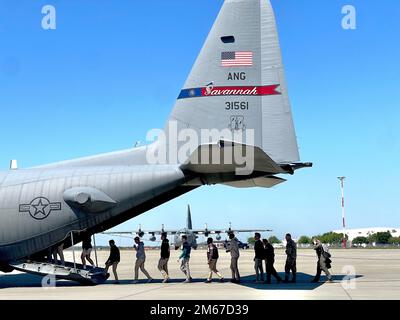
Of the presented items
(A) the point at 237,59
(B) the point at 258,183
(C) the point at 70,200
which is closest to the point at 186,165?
(B) the point at 258,183

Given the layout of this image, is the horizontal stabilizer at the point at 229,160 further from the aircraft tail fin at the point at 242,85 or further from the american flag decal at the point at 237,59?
the american flag decal at the point at 237,59

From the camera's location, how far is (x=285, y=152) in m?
15.8

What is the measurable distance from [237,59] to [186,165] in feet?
13.4

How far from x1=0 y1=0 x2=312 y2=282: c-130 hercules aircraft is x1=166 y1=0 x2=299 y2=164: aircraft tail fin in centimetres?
3

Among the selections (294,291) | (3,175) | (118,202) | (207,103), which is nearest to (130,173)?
(118,202)

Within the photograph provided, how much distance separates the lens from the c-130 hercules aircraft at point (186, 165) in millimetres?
16141

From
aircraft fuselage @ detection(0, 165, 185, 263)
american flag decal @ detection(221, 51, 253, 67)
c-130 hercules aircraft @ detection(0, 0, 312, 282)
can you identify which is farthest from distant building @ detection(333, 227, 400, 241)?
aircraft fuselage @ detection(0, 165, 185, 263)

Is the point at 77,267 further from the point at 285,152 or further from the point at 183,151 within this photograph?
the point at 285,152

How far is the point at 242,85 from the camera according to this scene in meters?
16.4

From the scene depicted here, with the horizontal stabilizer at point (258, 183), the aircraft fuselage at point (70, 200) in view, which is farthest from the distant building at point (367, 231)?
the aircraft fuselage at point (70, 200)

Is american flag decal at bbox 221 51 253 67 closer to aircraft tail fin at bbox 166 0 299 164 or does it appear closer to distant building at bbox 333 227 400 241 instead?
aircraft tail fin at bbox 166 0 299 164

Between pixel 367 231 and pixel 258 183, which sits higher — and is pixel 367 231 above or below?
below

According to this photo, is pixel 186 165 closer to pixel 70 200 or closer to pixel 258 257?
pixel 70 200

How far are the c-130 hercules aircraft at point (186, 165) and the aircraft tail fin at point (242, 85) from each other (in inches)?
1.3
